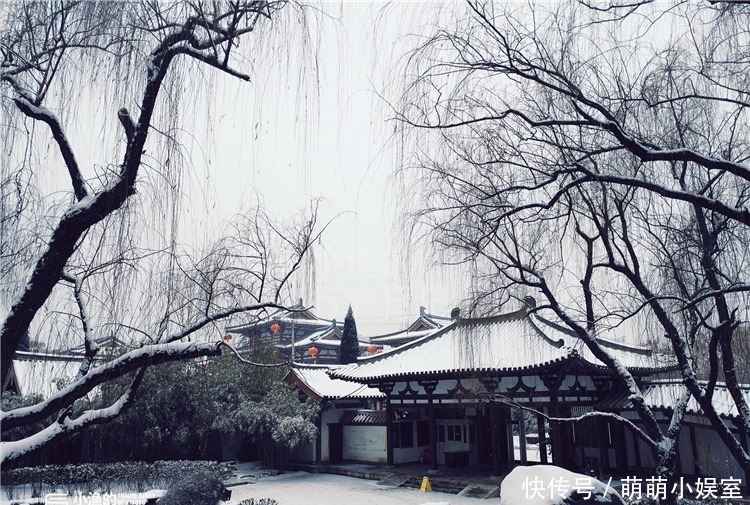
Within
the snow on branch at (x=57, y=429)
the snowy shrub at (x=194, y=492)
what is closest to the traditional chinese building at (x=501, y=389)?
the snowy shrub at (x=194, y=492)

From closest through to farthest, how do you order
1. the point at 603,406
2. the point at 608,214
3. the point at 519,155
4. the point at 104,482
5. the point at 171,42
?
the point at 171,42 < the point at 519,155 < the point at 608,214 < the point at 603,406 < the point at 104,482

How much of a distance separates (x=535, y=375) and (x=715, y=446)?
149 inches

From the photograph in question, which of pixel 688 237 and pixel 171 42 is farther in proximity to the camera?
pixel 688 237

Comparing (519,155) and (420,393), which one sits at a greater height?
(519,155)

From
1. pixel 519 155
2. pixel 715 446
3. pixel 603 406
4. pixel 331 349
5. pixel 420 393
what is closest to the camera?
pixel 519 155

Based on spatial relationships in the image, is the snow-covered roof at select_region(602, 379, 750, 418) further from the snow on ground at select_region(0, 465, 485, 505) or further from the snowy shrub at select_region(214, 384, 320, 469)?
the snowy shrub at select_region(214, 384, 320, 469)

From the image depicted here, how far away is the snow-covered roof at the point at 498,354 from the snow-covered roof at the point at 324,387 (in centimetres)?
102

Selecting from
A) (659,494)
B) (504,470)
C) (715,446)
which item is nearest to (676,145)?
(659,494)

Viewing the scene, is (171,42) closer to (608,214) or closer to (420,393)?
(608,214)

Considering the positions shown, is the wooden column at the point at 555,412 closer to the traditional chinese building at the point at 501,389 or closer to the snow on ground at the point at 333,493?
the traditional chinese building at the point at 501,389

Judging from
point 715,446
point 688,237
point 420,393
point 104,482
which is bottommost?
point 104,482

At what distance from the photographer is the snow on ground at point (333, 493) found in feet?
40.1

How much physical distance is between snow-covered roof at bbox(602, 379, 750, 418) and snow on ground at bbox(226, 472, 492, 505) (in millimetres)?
3889

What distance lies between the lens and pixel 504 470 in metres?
14.1
